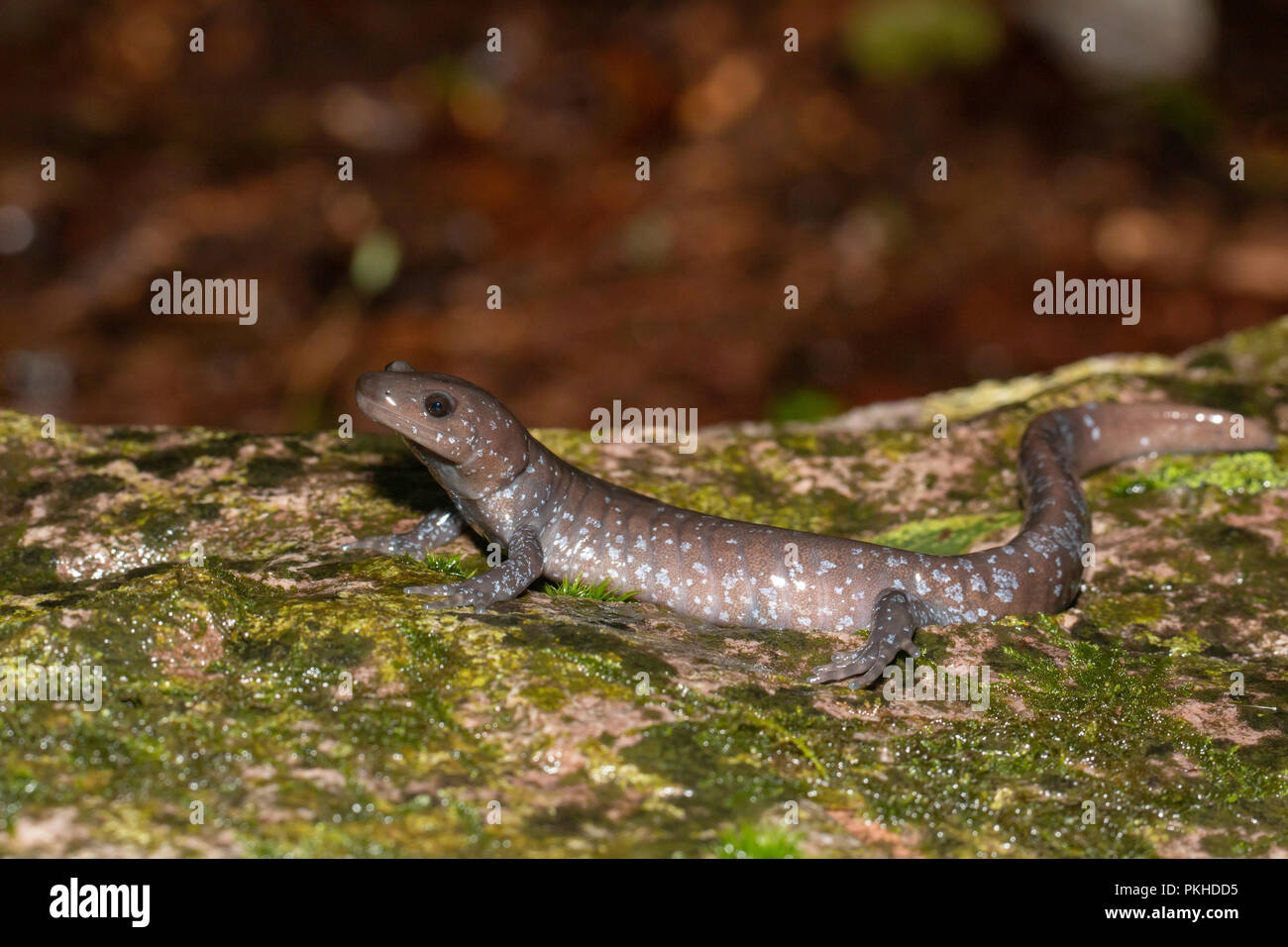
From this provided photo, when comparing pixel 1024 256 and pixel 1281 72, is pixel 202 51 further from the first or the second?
pixel 1281 72

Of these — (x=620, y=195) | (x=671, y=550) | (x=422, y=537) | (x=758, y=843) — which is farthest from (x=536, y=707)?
(x=620, y=195)

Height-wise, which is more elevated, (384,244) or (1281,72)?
(1281,72)

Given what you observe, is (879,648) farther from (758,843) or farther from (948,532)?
(948,532)

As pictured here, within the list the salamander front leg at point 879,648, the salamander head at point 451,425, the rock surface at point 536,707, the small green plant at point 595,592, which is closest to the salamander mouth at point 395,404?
the salamander head at point 451,425

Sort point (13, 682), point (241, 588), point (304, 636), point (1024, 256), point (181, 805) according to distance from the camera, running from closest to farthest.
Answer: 1. point (181, 805)
2. point (13, 682)
3. point (304, 636)
4. point (241, 588)
5. point (1024, 256)

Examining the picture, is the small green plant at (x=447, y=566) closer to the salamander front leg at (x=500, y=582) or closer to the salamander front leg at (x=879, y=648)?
the salamander front leg at (x=500, y=582)

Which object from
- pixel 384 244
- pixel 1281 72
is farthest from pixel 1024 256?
pixel 384 244

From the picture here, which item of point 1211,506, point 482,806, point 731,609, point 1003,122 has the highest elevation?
point 1003,122
